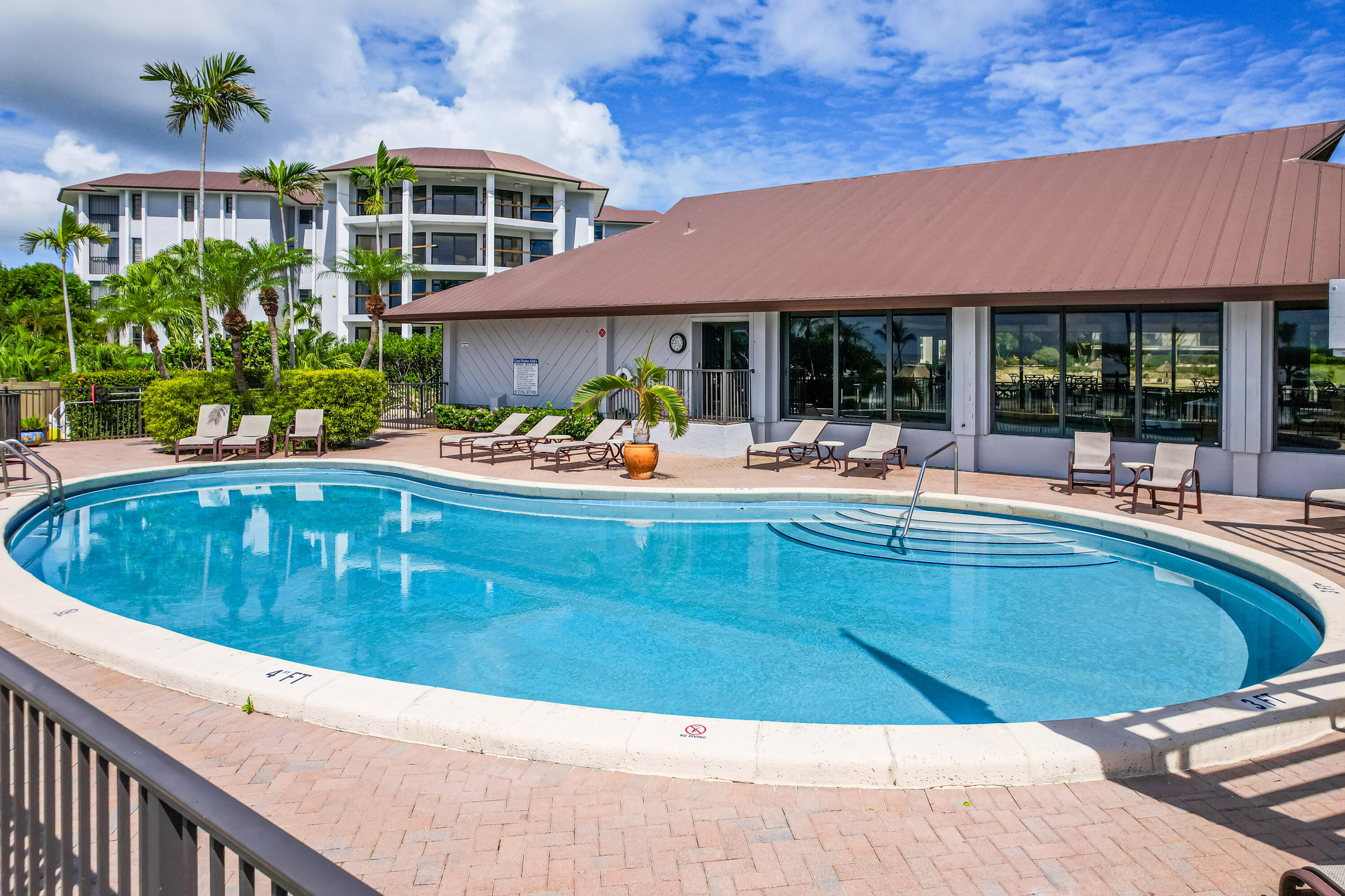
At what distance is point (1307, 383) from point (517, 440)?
13560 mm

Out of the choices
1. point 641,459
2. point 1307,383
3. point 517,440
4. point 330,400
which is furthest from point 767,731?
point 330,400

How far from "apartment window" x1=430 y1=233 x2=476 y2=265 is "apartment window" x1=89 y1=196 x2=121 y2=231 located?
24701 mm

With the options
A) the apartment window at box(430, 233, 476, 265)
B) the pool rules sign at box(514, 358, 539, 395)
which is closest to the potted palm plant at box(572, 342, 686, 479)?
the pool rules sign at box(514, 358, 539, 395)

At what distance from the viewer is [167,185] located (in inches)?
2108

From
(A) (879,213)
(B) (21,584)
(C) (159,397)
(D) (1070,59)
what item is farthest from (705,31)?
(B) (21,584)

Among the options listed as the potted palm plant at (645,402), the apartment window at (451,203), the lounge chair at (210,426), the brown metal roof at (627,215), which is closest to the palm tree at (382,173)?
the apartment window at (451,203)

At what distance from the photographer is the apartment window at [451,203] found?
48.0 metres

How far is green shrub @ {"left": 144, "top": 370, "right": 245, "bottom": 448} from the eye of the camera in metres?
17.2

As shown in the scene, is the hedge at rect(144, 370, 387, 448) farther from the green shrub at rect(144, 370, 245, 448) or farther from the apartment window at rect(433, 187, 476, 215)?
the apartment window at rect(433, 187, 476, 215)

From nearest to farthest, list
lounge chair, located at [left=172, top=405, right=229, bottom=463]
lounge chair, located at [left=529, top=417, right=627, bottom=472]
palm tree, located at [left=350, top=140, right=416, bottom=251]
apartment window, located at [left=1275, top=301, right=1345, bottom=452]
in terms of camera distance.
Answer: apartment window, located at [left=1275, top=301, right=1345, bottom=452], lounge chair, located at [left=529, top=417, right=627, bottom=472], lounge chair, located at [left=172, top=405, right=229, bottom=463], palm tree, located at [left=350, top=140, right=416, bottom=251]

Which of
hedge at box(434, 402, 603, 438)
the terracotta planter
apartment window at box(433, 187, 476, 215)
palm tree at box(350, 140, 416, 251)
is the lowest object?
the terracotta planter

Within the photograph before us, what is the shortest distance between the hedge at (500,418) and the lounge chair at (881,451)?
560 cm

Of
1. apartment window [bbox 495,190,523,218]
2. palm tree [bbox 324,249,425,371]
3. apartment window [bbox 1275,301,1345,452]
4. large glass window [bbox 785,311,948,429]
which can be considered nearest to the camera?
apartment window [bbox 1275,301,1345,452]

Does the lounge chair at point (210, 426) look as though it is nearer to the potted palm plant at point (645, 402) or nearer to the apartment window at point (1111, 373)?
the potted palm plant at point (645, 402)
